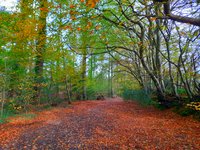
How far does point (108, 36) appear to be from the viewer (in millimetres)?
10680

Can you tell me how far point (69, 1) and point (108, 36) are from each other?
12.3 ft

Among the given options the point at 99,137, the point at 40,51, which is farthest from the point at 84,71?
the point at 99,137

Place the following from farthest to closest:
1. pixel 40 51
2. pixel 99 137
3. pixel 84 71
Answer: pixel 84 71
pixel 40 51
pixel 99 137

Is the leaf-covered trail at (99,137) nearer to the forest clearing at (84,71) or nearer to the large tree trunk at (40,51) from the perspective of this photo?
the forest clearing at (84,71)

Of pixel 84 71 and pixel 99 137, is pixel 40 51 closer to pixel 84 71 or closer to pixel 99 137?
pixel 84 71

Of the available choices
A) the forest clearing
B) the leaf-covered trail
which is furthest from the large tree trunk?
the leaf-covered trail

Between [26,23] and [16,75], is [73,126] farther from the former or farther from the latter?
[26,23]

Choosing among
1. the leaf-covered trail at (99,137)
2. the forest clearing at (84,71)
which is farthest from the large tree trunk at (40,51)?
the leaf-covered trail at (99,137)

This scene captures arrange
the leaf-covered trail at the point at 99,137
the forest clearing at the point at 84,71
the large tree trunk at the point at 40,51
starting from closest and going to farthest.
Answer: the leaf-covered trail at the point at 99,137
the forest clearing at the point at 84,71
the large tree trunk at the point at 40,51

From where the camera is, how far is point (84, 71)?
17844mm

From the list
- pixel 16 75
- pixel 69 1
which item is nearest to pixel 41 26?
pixel 16 75

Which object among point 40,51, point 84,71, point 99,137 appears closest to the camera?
point 99,137

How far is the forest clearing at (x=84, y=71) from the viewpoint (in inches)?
197

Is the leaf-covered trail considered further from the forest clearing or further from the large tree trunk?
the large tree trunk
